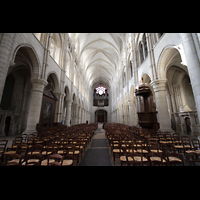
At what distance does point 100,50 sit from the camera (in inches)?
1017

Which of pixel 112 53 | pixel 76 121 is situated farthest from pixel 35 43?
pixel 112 53

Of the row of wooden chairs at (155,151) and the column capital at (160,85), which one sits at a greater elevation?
the column capital at (160,85)

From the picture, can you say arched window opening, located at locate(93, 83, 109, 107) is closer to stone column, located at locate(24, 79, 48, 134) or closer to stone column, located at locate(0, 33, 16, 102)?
stone column, located at locate(24, 79, 48, 134)

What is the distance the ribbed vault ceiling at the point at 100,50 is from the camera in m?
21.0

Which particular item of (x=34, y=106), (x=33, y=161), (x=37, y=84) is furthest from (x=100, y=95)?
(x=33, y=161)

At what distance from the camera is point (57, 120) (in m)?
11.8

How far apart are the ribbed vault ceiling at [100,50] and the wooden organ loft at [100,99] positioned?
9.26m

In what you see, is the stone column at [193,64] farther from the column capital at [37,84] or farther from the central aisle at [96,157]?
the column capital at [37,84]

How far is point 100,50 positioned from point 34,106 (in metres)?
23.0

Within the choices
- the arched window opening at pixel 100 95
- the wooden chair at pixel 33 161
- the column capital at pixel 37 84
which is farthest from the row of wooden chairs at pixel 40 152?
the arched window opening at pixel 100 95
